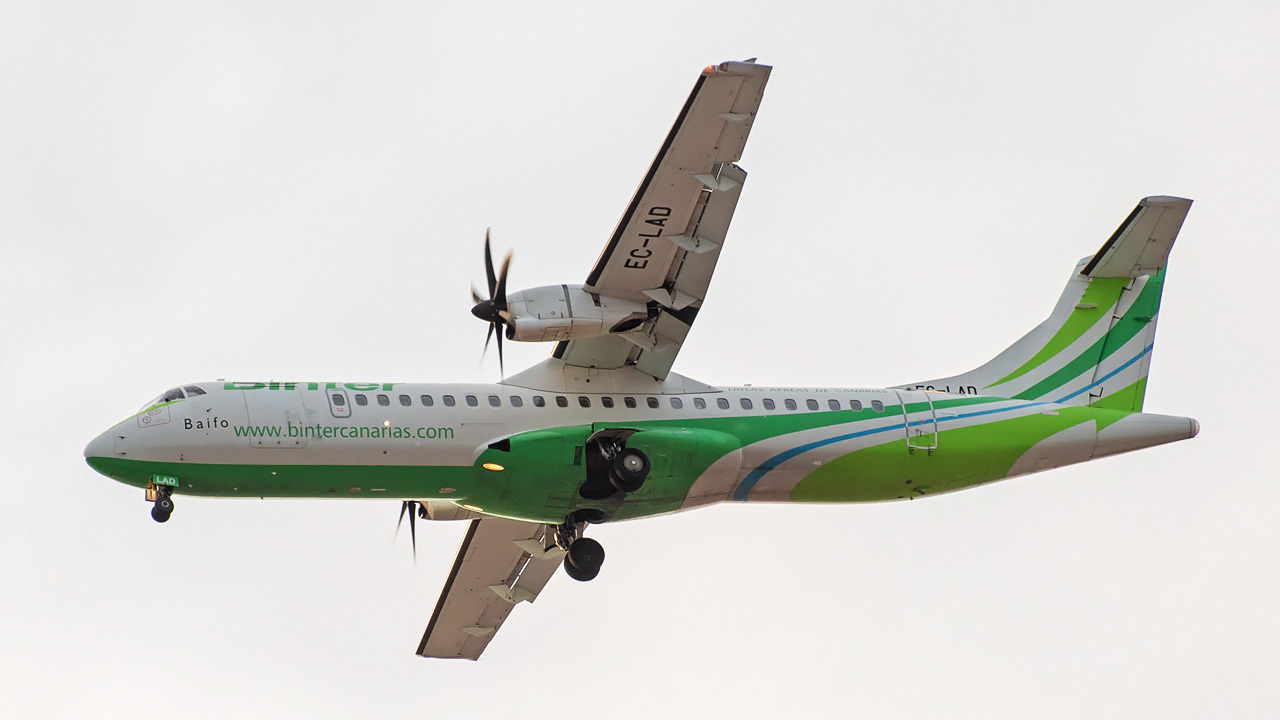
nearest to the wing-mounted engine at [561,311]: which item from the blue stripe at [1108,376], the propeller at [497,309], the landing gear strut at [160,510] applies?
the propeller at [497,309]

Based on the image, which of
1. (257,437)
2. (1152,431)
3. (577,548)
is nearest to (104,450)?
(257,437)

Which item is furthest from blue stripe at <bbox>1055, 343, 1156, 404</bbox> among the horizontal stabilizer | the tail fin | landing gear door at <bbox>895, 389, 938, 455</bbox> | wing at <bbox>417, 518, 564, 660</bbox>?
wing at <bbox>417, 518, 564, 660</bbox>

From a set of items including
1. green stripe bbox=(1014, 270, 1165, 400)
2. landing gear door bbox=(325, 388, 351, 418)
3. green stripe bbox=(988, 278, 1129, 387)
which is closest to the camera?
landing gear door bbox=(325, 388, 351, 418)

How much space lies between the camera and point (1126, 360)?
28.9 m

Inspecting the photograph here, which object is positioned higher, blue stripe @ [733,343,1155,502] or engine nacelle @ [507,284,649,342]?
engine nacelle @ [507,284,649,342]

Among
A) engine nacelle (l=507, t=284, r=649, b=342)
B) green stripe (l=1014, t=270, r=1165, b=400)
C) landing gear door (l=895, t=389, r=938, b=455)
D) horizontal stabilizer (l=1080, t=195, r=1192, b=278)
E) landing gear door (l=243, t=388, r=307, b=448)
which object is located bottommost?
landing gear door (l=895, t=389, r=938, b=455)

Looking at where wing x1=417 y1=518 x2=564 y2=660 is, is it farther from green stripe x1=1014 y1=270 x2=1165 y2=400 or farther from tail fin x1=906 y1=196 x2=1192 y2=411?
green stripe x1=1014 y1=270 x2=1165 y2=400

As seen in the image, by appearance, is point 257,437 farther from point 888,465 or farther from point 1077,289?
point 1077,289

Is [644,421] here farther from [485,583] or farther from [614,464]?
[485,583]

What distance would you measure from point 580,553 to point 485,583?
4.03 meters

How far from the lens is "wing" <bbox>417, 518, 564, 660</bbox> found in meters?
28.2

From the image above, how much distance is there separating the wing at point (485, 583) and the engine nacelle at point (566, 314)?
497 centimetres

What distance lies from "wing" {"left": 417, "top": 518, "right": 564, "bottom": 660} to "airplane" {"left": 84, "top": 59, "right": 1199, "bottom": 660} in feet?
0.19

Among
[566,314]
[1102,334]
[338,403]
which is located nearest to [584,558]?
[566,314]
